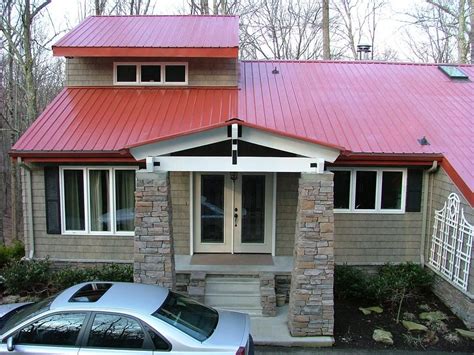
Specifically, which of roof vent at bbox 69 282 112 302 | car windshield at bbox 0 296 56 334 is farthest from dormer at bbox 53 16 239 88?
car windshield at bbox 0 296 56 334

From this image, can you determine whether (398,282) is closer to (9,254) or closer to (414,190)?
(414,190)

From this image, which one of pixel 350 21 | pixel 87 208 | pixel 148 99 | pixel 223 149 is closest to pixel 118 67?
pixel 148 99

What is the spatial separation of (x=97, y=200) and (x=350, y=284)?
6.18 m

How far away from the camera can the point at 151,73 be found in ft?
40.7

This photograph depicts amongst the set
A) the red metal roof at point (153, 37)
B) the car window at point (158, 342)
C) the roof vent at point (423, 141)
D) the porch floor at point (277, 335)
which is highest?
the red metal roof at point (153, 37)

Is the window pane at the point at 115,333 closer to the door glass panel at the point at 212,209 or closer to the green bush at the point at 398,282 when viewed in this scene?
the door glass panel at the point at 212,209

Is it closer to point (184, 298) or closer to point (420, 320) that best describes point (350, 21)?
point (420, 320)

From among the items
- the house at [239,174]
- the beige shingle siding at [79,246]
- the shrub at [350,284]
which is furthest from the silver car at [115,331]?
the beige shingle siding at [79,246]

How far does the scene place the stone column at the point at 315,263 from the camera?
768 centimetres

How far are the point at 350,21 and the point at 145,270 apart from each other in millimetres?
27550

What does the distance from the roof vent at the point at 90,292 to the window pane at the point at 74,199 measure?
441cm

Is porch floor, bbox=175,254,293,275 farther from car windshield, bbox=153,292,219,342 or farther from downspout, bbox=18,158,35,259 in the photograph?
downspout, bbox=18,158,35,259

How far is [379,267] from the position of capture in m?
10.1

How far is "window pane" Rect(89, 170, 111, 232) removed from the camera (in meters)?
10.1
